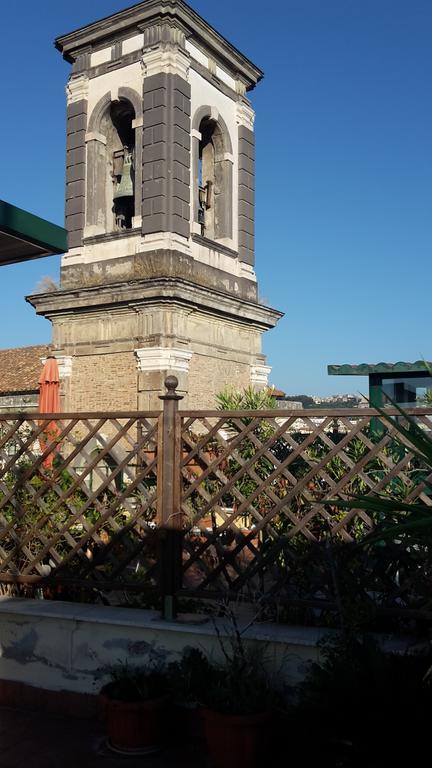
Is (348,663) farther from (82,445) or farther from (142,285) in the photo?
(142,285)

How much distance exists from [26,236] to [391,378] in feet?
14.3

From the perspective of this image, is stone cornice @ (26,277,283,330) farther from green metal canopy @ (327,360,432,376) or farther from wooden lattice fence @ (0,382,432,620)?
wooden lattice fence @ (0,382,432,620)

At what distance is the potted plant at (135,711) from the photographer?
144 inches

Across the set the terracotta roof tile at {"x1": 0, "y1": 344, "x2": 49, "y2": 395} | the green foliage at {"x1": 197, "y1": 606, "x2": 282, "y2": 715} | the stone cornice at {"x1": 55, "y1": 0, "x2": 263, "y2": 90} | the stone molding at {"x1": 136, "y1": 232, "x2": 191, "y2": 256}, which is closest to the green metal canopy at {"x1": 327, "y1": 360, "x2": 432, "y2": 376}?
the green foliage at {"x1": 197, "y1": 606, "x2": 282, "y2": 715}

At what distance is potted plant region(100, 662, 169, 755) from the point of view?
367 cm

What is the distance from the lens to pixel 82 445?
463 cm

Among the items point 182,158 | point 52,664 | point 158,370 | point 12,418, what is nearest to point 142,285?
point 158,370

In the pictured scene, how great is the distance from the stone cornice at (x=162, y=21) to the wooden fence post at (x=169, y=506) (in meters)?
13.0

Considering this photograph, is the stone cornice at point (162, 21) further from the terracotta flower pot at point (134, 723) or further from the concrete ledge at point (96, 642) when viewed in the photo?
the terracotta flower pot at point (134, 723)

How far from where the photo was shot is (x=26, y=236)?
16.4 ft

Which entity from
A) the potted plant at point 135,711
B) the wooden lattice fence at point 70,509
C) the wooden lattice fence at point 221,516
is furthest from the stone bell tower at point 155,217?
the potted plant at point 135,711

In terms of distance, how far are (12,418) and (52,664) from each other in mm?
1753

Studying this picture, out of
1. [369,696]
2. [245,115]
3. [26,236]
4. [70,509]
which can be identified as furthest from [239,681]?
[245,115]

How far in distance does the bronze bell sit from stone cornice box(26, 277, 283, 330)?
2.51 meters
